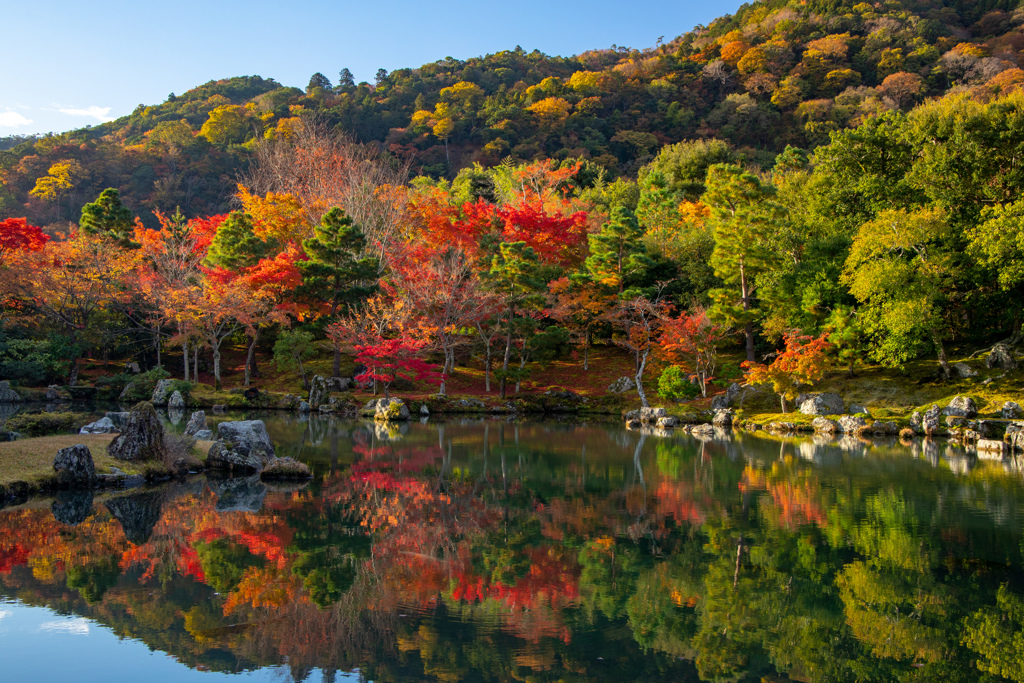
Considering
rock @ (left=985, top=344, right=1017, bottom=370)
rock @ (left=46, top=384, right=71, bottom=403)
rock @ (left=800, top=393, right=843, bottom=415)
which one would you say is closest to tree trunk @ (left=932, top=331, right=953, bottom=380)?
rock @ (left=985, top=344, right=1017, bottom=370)

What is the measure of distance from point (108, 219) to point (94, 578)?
3117cm

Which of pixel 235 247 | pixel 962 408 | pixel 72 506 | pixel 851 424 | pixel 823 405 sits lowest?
pixel 851 424

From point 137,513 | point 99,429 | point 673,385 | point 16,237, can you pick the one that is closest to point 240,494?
point 137,513

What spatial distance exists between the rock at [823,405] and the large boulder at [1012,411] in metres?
4.65

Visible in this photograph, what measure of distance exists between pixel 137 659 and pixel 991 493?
12.1 metres

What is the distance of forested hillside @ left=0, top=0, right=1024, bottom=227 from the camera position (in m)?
50.8

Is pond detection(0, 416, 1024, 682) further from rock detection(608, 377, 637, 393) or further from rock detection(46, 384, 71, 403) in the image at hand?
rock detection(46, 384, 71, 403)

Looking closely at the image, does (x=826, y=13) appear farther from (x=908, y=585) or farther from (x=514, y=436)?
(x=908, y=585)

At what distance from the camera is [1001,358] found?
21.9 meters

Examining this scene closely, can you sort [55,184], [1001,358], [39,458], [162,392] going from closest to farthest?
[39,458] < [1001,358] < [162,392] < [55,184]

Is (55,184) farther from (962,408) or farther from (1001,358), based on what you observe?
(1001,358)

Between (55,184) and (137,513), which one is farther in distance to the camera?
(55,184)

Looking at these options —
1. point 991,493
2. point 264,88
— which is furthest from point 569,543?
point 264,88

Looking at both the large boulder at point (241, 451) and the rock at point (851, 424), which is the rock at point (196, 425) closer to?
the large boulder at point (241, 451)
